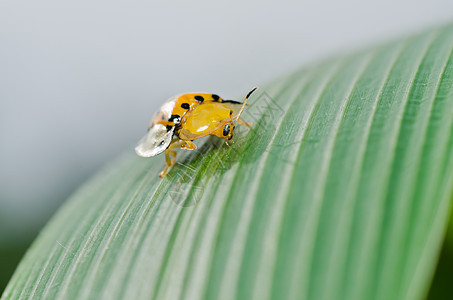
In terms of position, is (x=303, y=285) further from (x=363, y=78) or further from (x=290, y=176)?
(x=363, y=78)

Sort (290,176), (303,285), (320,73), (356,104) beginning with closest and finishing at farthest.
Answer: (303,285) < (290,176) < (356,104) < (320,73)

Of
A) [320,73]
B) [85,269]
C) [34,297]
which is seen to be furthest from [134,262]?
[320,73]

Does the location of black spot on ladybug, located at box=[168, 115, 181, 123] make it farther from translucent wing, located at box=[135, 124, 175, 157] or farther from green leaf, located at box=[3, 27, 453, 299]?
green leaf, located at box=[3, 27, 453, 299]

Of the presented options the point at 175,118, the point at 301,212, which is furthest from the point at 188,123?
the point at 301,212

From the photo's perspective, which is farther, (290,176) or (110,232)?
(110,232)

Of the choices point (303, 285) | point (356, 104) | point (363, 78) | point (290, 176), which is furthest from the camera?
point (363, 78)

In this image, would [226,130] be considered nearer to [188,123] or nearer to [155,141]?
[188,123]
